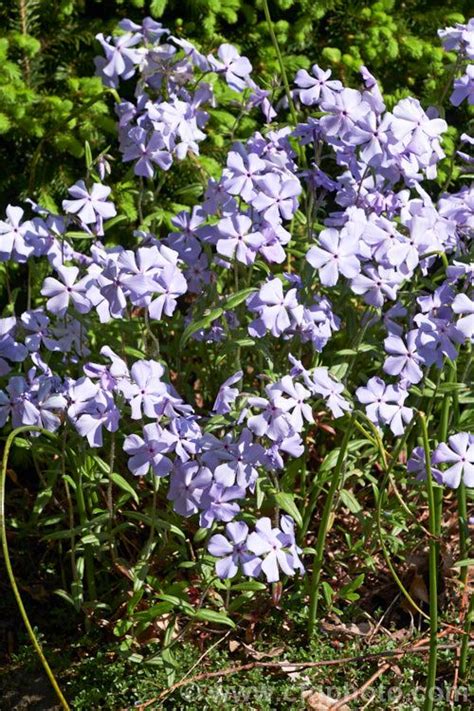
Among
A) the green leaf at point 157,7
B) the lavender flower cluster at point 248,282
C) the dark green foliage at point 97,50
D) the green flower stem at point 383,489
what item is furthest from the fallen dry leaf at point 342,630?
the green leaf at point 157,7

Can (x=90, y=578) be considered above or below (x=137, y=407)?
below

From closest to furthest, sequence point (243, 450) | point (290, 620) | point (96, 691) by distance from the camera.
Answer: point (243, 450)
point (96, 691)
point (290, 620)

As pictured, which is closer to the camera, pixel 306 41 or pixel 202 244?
pixel 202 244

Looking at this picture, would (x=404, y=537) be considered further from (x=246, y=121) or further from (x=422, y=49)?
(x=422, y=49)

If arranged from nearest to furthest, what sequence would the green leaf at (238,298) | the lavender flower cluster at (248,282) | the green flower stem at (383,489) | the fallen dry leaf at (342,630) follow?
the green flower stem at (383,489) < the lavender flower cluster at (248,282) < the green leaf at (238,298) < the fallen dry leaf at (342,630)

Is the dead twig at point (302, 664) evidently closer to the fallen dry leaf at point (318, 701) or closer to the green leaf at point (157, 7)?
the fallen dry leaf at point (318, 701)

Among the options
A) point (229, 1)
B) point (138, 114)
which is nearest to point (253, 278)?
point (138, 114)

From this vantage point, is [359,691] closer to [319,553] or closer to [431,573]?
[319,553]

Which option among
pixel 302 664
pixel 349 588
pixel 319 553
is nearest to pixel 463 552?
pixel 349 588
